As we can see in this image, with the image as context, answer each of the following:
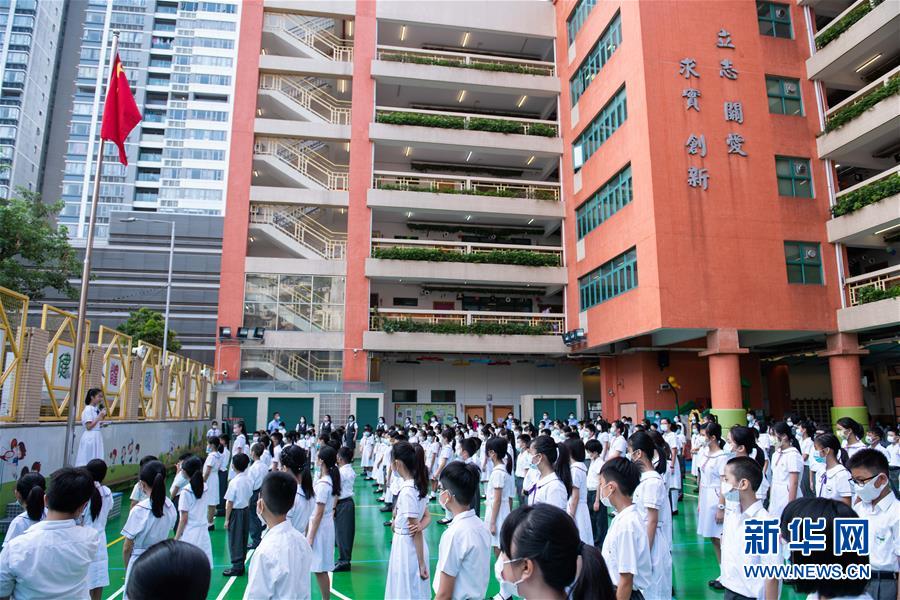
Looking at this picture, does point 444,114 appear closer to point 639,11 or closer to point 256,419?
point 639,11

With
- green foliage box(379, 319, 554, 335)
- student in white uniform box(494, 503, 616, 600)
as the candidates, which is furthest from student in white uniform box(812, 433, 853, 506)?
green foliage box(379, 319, 554, 335)

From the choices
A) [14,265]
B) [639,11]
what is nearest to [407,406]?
[14,265]

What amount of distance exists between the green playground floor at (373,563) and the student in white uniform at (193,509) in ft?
4.04

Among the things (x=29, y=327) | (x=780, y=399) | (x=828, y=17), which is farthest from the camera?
(x=780, y=399)

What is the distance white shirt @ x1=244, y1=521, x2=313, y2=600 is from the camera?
313 centimetres

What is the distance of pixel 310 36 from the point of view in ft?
92.7

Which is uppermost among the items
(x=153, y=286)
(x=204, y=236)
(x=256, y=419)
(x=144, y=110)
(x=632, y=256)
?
(x=144, y=110)

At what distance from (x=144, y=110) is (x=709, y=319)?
58.8m

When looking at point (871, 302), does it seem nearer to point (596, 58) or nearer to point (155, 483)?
point (596, 58)

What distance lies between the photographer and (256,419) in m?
24.2

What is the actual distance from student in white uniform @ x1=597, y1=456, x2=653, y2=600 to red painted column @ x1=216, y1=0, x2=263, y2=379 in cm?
2296

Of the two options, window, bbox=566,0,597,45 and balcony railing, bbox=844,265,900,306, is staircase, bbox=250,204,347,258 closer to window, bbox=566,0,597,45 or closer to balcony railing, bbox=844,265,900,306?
window, bbox=566,0,597,45

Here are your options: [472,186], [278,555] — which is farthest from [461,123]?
[278,555]

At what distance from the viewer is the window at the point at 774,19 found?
20109mm
